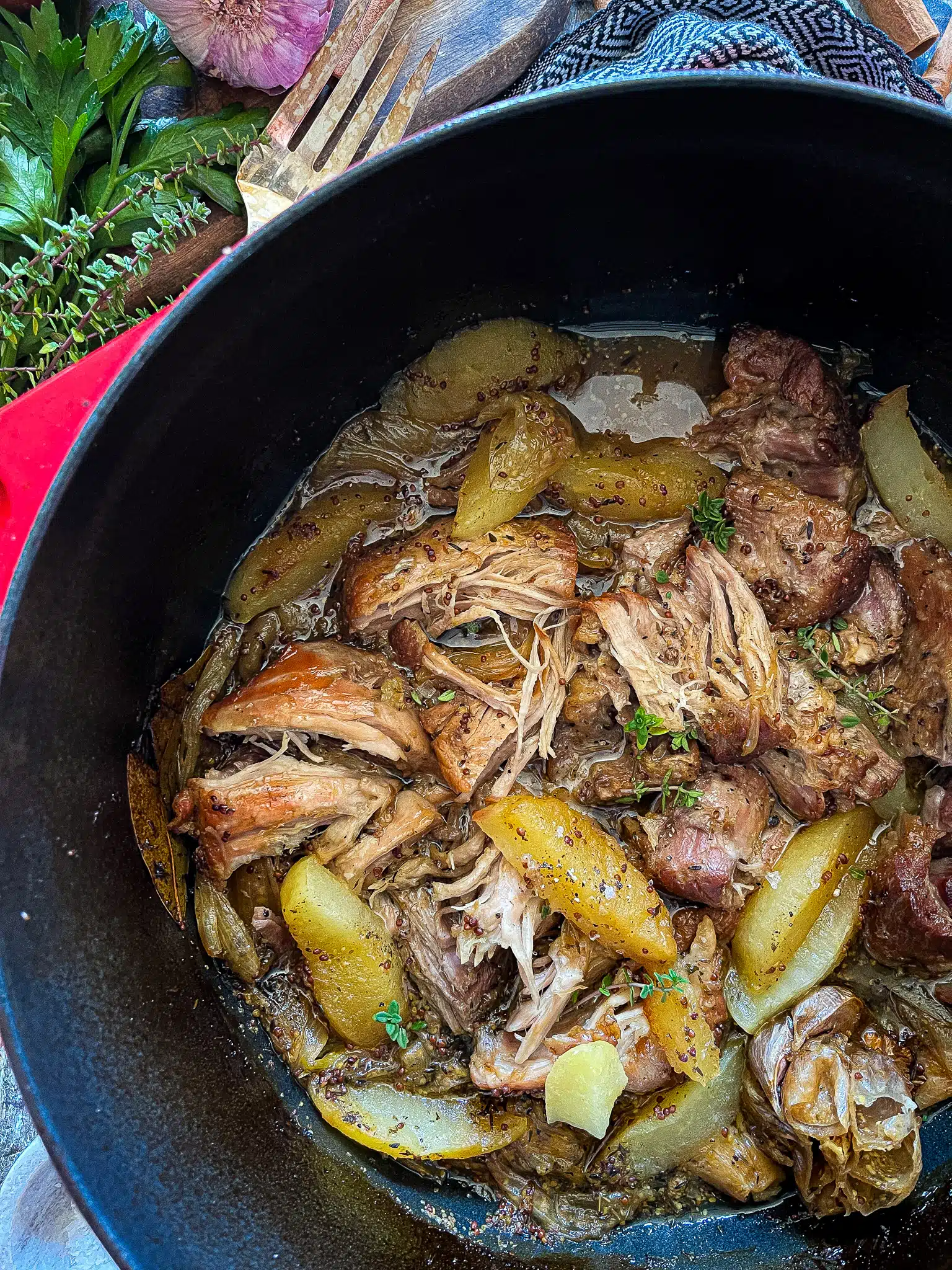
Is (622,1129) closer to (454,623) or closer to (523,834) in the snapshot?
(523,834)

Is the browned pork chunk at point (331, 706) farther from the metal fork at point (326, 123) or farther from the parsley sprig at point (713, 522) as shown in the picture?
the metal fork at point (326, 123)

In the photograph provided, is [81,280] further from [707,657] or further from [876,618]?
[876,618]

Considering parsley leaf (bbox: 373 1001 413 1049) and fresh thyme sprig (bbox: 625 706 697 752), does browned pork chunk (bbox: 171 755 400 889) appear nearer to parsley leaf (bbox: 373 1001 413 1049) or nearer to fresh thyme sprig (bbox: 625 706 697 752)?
parsley leaf (bbox: 373 1001 413 1049)

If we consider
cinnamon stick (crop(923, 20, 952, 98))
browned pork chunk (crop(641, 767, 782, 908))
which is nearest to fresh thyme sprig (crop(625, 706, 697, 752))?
browned pork chunk (crop(641, 767, 782, 908))

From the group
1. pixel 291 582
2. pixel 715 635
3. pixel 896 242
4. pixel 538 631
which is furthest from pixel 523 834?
pixel 896 242

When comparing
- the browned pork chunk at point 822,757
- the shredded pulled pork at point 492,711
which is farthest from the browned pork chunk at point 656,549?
the browned pork chunk at point 822,757

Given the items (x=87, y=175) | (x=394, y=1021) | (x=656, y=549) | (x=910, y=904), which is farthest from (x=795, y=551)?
(x=87, y=175)
